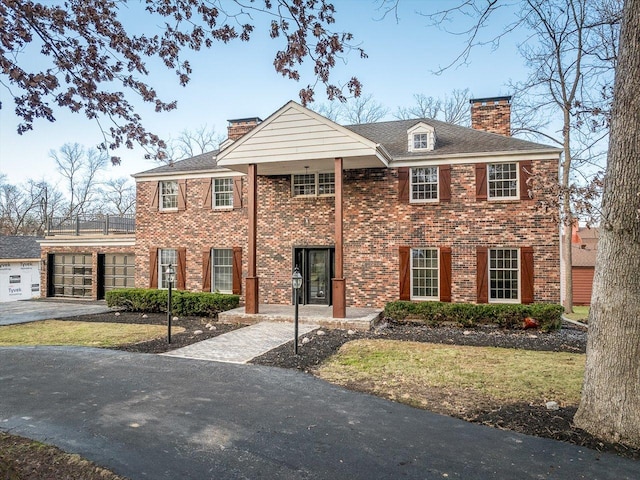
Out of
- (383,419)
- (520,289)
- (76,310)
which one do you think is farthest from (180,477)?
(76,310)

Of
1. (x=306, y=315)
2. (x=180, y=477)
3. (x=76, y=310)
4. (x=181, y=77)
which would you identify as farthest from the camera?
(x=76, y=310)

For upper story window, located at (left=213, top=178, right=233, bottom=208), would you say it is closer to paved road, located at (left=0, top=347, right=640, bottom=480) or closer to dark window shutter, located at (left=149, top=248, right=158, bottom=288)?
dark window shutter, located at (left=149, top=248, right=158, bottom=288)

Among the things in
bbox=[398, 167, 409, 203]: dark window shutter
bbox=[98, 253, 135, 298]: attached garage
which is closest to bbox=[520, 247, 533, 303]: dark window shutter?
bbox=[398, 167, 409, 203]: dark window shutter

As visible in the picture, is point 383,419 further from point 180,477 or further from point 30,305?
point 30,305

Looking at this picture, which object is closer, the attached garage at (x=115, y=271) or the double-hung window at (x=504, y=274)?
the double-hung window at (x=504, y=274)

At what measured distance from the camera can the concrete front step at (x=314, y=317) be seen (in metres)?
11.1

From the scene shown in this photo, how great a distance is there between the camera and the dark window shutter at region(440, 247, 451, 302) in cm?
1316

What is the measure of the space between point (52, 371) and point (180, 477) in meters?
4.81

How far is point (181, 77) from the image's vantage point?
4879 millimetres

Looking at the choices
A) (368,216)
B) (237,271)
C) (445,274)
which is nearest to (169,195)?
(237,271)

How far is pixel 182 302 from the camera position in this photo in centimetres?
1346

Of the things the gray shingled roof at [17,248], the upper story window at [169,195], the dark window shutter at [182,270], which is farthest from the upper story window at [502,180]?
the gray shingled roof at [17,248]

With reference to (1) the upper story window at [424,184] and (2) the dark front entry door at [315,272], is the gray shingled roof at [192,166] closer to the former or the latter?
(2) the dark front entry door at [315,272]

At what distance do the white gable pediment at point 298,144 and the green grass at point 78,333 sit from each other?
552 centimetres
